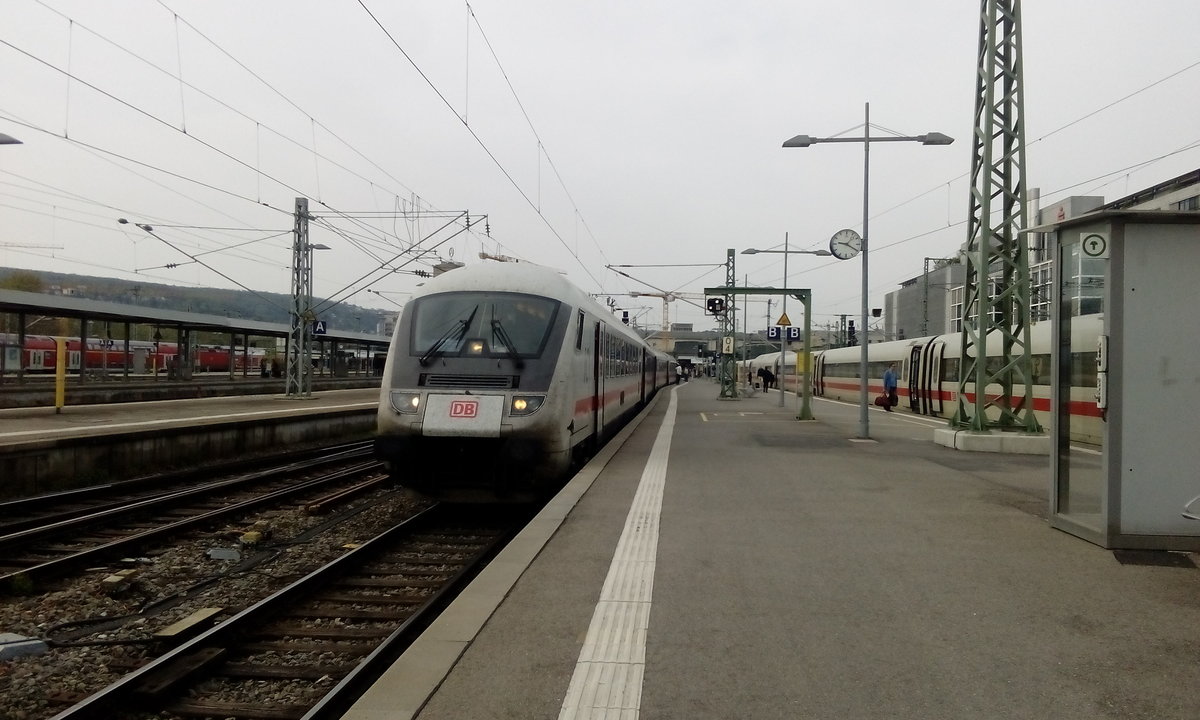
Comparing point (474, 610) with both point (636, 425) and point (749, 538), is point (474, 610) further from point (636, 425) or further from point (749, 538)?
point (636, 425)

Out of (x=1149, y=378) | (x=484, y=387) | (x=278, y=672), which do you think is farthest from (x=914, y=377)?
(x=278, y=672)

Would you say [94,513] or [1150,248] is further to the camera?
[94,513]

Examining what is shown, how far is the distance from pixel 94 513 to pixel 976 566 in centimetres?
975

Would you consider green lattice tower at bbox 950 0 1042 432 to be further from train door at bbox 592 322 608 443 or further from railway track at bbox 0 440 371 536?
railway track at bbox 0 440 371 536

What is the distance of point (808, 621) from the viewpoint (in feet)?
15.0

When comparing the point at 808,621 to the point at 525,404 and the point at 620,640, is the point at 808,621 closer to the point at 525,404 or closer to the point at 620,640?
the point at 620,640

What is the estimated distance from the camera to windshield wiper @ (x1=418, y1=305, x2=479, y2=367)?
353 inches

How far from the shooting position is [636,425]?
1909 centimetres

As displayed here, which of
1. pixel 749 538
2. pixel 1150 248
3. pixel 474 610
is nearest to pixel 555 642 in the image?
pixel 474 610

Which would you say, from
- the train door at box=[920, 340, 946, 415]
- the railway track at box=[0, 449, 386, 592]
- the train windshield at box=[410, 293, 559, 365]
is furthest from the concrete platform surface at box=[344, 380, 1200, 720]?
the train door at box=[920, 340, 946, 415]

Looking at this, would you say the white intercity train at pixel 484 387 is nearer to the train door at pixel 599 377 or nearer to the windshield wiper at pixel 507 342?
the windshield wiper at pixel 507 342

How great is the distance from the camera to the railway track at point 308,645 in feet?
14.4

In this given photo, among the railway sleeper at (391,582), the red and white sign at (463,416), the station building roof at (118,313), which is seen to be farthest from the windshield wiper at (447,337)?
the station building roof at (118,313)

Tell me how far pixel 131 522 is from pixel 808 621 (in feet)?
27.7
